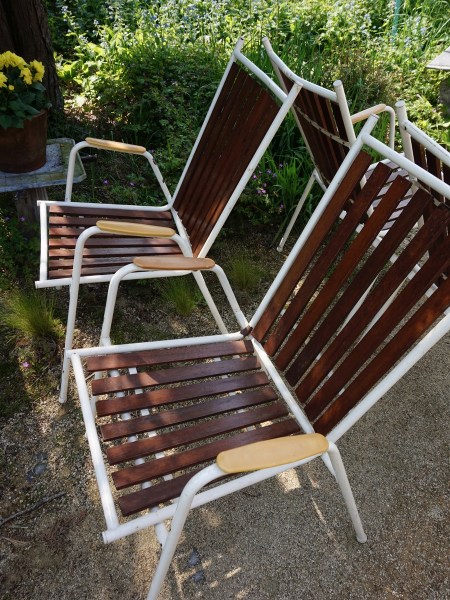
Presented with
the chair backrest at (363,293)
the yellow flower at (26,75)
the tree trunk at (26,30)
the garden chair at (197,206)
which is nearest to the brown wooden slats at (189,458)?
the chair backrest at (363,293)

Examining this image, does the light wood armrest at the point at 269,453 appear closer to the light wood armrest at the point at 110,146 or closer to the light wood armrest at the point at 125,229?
the light wood armrest at the point at 125,229

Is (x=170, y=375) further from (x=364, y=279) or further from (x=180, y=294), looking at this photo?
(x=180, y=294)

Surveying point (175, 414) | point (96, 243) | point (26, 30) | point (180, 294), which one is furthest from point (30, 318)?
point (26, 30)

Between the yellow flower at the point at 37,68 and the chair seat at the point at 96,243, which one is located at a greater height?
the yellow flower at the point at 37,68

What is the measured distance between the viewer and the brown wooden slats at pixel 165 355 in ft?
5.23

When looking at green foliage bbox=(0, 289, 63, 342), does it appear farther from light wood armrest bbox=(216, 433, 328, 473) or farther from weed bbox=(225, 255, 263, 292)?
light wood armrest bbox=(216, 433, 328, 473)

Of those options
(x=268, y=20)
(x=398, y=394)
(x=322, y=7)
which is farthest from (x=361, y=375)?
(x=322, y=7)

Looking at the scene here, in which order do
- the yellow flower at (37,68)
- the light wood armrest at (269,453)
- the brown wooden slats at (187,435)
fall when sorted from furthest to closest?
the yellow flower at (37,68) < the brown wooden slats at (187,435) < the light wood armrest at (269,453)

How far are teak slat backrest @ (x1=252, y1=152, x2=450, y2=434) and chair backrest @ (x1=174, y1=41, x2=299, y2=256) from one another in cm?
46

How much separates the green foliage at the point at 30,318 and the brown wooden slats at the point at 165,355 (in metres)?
0.75

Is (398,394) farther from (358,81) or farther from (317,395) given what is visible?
(358,81)

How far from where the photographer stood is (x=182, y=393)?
158 cm

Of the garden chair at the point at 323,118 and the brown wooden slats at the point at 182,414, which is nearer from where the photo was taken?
the brown wooden slats at the point at 182,414

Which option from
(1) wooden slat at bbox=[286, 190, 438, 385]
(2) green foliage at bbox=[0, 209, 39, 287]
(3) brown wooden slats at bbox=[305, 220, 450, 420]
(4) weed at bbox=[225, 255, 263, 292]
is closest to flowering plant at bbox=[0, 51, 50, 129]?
(2) green foliage at bbox=[0, 209, 39, 287]
